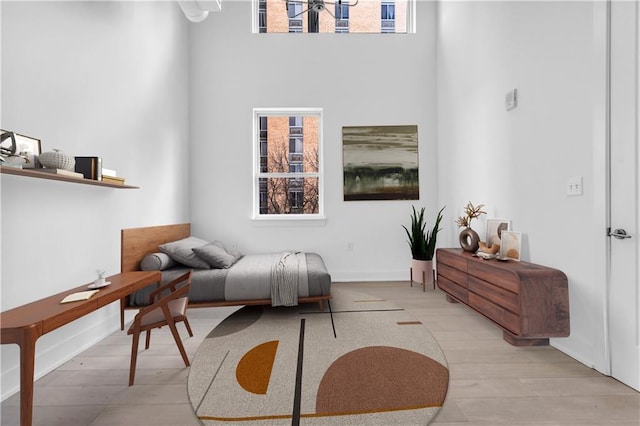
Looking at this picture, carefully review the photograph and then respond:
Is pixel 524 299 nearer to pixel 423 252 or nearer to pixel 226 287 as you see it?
pixel 423 252

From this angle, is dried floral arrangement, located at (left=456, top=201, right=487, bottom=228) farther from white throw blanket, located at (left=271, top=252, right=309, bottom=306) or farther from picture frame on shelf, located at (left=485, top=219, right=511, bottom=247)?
white throw blanket, located at (left=271, top=252, right=309, bottom=306)

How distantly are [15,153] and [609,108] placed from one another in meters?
3.57

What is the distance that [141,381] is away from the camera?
174 cm

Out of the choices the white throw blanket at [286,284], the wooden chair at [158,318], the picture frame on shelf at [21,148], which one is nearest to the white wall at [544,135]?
the white throw blanket at [286,284]

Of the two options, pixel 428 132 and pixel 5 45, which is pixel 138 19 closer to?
pixel 5 45

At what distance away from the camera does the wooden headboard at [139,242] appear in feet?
8.38

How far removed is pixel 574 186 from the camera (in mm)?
1957

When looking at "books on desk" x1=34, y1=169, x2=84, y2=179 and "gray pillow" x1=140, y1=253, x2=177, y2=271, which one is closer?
"books on desk" x1=34, y1=169, x2=84, y2=179

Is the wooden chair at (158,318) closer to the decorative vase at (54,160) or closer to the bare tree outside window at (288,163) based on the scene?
the decorative vase at (54,160)

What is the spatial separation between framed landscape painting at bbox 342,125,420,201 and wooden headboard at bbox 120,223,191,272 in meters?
2.43

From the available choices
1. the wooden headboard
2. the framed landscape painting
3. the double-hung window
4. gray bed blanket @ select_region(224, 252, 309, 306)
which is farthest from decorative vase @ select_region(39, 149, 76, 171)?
the framed landscape painting

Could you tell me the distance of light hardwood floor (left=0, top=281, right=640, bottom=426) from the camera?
142cm

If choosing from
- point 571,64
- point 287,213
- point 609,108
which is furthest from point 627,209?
point 287,213

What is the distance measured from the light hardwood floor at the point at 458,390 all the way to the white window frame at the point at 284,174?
2.05 m
